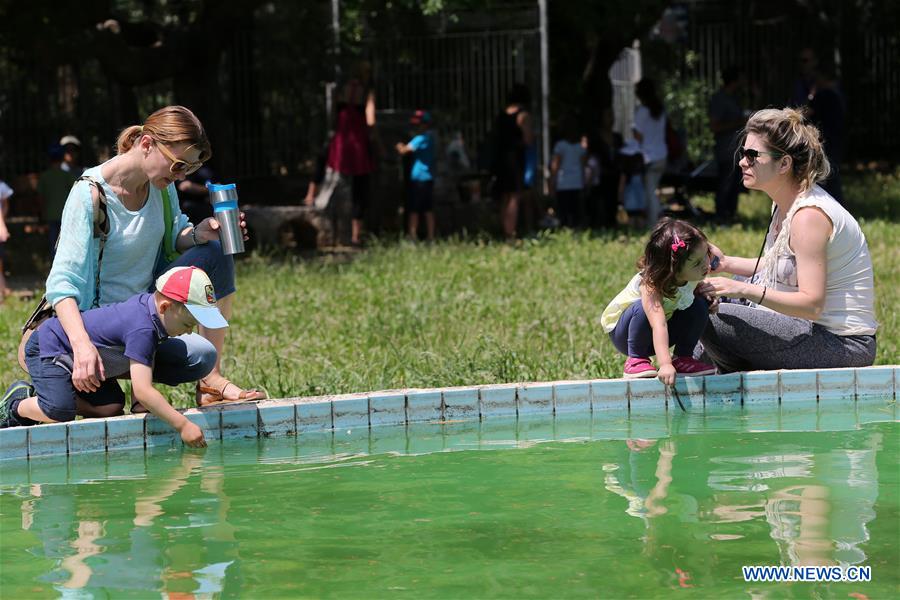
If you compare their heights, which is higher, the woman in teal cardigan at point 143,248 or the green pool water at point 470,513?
the woman in teal cardigan at point 143,248

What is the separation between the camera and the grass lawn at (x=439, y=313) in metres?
7.73

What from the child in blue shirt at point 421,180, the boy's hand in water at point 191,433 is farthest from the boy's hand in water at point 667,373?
the child in blue shirt at point 421,180

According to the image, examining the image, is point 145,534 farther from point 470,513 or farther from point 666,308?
point 666,308

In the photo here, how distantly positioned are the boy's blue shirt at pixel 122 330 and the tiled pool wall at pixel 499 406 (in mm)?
352

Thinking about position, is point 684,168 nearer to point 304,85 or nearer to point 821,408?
point 304,85

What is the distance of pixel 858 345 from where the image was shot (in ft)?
23.0

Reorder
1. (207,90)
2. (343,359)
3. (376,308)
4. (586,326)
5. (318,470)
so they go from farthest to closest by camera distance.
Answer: (207,90) → (376,308) → (586,326) → (343,359) → (318,470)

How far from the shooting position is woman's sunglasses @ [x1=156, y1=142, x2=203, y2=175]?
20.2ft

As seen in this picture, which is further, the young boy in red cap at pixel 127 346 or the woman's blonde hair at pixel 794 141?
the woman's blonde hair at pixel 794 141

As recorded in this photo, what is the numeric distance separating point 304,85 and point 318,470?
46.4 ft

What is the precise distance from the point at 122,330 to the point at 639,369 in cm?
243

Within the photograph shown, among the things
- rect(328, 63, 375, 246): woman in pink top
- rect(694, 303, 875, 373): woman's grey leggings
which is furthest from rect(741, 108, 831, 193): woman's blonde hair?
rect(328, 63, 375, 246): woman in pink top

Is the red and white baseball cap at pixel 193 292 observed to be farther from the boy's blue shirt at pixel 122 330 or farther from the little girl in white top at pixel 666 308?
the little girl in white top at pixel 666 308

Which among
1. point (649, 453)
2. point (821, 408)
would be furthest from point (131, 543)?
point (821, 408)
